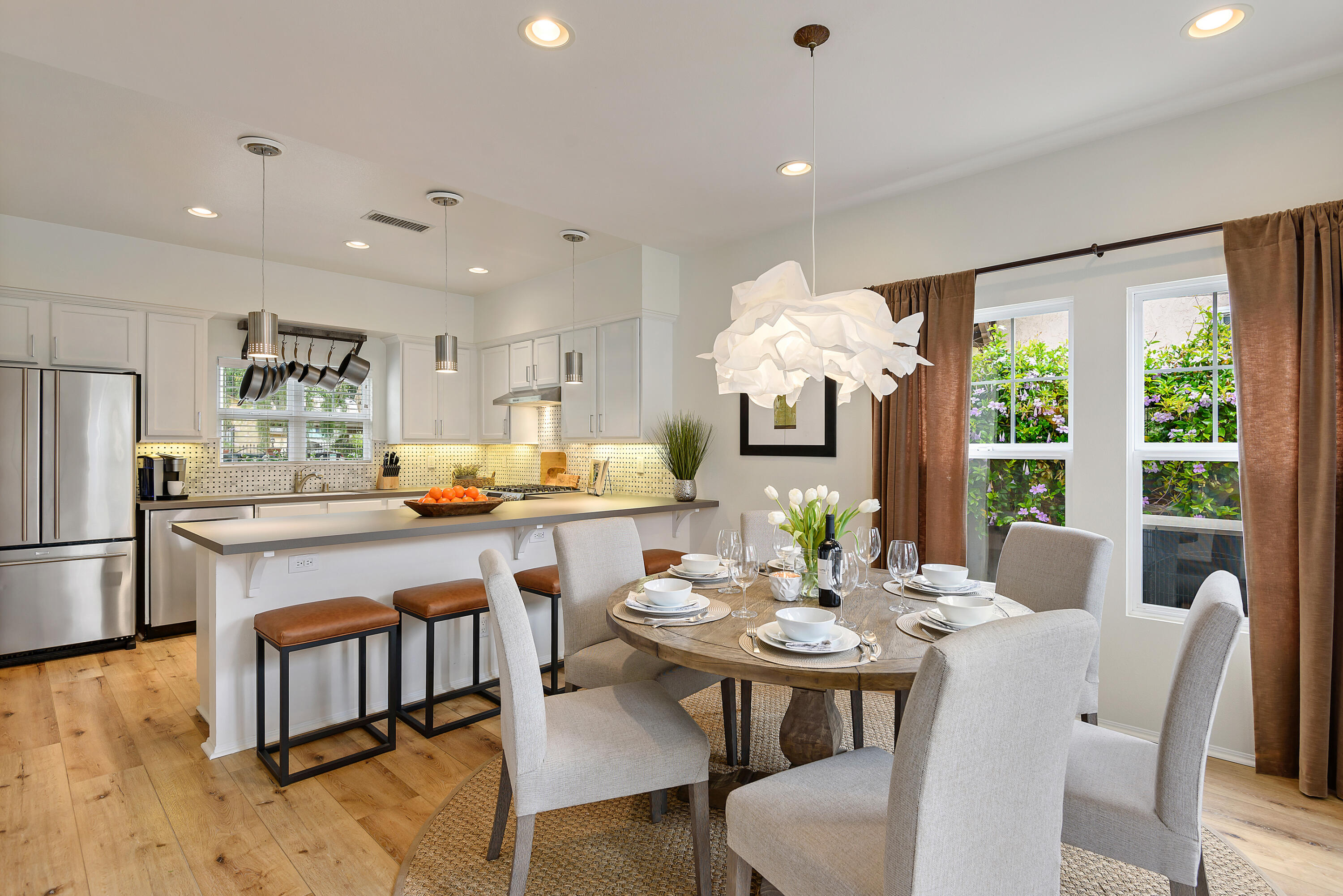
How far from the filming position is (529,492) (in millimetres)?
5066

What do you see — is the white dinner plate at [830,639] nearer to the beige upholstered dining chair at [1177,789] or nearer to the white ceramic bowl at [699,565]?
the beige upholstered dining chair at [1177,789]

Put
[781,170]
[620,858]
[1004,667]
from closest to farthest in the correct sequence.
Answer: [1004,667], [620,858], [781,170]

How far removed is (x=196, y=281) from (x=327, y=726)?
355 cm

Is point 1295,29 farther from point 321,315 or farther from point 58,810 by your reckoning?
point 321,315

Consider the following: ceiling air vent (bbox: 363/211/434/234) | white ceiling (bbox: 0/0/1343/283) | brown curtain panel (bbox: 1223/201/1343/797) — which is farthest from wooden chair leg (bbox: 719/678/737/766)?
→ ceiling air vent (bbox: 363/211/434/234)

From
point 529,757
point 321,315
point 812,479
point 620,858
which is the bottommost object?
point 620,858

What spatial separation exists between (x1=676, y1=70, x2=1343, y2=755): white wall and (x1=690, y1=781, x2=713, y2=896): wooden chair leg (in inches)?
86.4

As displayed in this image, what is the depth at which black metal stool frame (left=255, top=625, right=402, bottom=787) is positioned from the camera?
2.47 meters

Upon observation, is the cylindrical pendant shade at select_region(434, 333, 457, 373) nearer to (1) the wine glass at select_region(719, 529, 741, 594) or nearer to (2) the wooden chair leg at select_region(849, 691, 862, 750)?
(1) the wine glass at select_region(719, 529, 741, 594)

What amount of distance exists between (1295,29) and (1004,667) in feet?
8.36

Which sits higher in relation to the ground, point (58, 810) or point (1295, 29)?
point (1295, 29)

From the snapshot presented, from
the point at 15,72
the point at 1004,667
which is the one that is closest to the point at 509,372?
the point at 15,72

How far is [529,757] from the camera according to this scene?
167 cm

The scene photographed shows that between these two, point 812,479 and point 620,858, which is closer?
A: point 620,858
